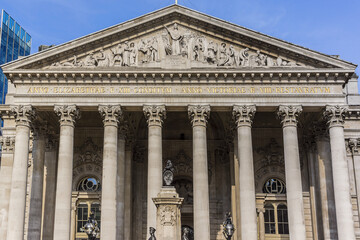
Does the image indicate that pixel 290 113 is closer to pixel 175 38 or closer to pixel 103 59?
pixel 175 38

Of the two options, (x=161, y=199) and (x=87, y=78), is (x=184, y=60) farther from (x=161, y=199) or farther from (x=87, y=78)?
(x=161, y=199)

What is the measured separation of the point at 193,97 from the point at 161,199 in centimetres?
1305

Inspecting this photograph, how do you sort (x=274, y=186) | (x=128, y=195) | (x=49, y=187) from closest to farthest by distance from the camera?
(x=49, y=187)
(x=128, y=195)
(x=274, y=186)

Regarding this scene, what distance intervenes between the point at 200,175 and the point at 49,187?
464 inches

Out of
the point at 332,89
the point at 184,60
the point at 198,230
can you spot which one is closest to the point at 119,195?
the point at 198,230

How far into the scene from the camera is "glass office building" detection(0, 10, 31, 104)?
9062 centimetres

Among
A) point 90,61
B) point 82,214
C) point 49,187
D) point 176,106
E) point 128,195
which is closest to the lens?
point 176,106

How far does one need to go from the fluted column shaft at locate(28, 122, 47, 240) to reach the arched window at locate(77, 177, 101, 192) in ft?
16.1

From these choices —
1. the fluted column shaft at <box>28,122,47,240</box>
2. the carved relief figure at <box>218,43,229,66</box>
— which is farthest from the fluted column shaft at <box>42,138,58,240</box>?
the carved relief figure at <box>218,43,229,66</box>

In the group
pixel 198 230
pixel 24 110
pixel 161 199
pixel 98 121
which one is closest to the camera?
pixel 161 199

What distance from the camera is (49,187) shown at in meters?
37.3

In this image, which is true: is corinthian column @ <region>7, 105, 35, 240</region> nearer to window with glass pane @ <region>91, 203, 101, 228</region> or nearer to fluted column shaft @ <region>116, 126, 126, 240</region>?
fluted column shaft @ <region>116, 126, 126, 240</region>

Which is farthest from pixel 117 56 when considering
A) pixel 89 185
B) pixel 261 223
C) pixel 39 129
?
pixel 261 223

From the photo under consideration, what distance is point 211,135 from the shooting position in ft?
140
